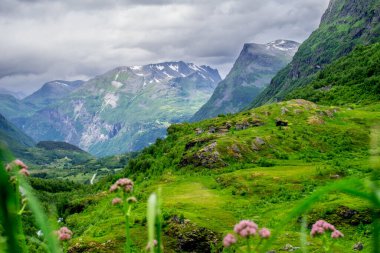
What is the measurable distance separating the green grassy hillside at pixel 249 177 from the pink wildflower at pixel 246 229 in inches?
482

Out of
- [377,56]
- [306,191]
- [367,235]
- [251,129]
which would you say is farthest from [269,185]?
[377,56]

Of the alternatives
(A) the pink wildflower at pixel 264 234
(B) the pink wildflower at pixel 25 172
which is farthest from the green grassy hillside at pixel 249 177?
(B) the pink wildflower at pixel 25 172

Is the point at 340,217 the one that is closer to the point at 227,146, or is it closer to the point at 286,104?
the point at 227,146

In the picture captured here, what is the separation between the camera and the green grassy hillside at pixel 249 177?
34656 mm

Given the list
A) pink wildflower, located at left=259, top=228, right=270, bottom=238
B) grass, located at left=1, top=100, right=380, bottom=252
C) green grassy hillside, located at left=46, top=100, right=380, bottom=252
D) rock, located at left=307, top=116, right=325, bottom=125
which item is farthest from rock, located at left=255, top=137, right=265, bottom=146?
pink wildflower, located at left=259, top=228, right=270, bottom=238

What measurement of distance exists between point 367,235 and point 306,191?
59.3 feet

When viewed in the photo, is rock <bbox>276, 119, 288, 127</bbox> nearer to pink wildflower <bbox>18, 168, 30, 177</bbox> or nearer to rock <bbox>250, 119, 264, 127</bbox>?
rock <bbox>250, 119, 264, 127</bbox>

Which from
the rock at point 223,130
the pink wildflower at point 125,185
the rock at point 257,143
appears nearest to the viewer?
the pink wildflower at point 125,185

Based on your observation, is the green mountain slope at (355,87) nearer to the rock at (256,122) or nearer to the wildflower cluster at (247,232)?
the rock at (256,122)

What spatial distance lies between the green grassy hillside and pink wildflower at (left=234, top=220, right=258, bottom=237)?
12.2 meters

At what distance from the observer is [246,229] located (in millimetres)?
3629

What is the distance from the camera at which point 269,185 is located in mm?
53938

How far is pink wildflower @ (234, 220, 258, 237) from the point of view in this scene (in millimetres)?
3565

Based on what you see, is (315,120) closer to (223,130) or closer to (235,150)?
(223,130)
